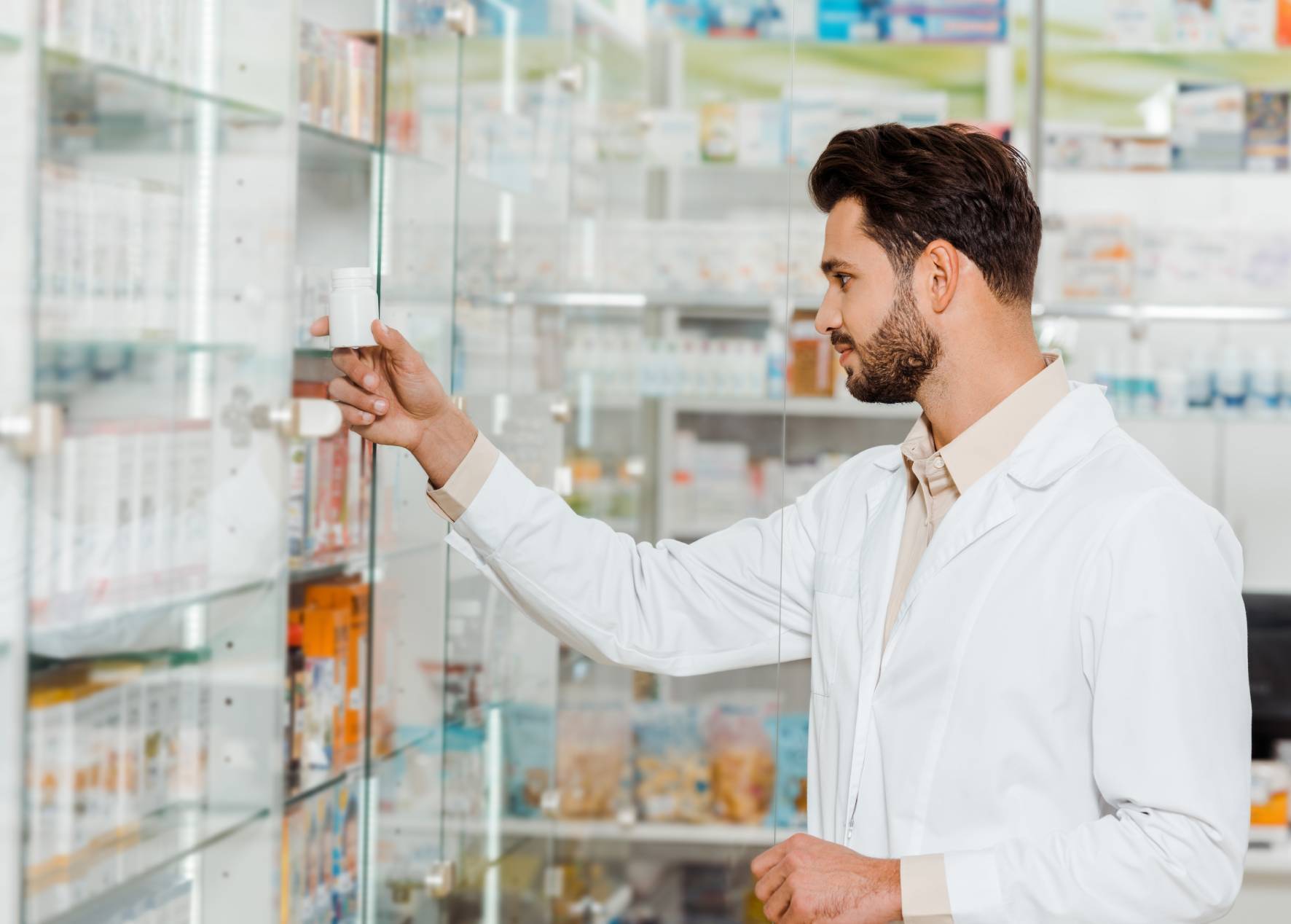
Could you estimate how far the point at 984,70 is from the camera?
3408 mm

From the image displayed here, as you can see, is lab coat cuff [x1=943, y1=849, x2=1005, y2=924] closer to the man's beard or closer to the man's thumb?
the man's beard

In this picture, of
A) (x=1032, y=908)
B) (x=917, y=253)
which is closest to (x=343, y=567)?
(x=917, y=253)

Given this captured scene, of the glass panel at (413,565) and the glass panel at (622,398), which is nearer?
the glass panel at (413,565)

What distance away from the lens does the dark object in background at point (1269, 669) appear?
3.13 meters

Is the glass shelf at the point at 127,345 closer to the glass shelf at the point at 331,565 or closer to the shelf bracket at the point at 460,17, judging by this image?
the glass shelf at the point at 331,565

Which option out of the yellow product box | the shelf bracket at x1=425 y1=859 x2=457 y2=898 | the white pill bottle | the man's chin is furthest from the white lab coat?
the yellow product box

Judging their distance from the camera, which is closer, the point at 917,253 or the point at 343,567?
the point at 917,253

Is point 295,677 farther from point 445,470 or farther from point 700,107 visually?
point 700,107

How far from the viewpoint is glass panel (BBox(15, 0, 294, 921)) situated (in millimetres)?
1294

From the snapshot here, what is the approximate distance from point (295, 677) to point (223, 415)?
61 centimetres

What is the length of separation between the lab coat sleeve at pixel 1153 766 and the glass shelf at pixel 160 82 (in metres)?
1.09

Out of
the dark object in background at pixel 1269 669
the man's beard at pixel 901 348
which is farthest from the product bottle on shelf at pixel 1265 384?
the man's beard at pixel 901 348

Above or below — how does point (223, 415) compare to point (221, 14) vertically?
below

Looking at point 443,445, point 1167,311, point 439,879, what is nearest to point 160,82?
point 443,445
